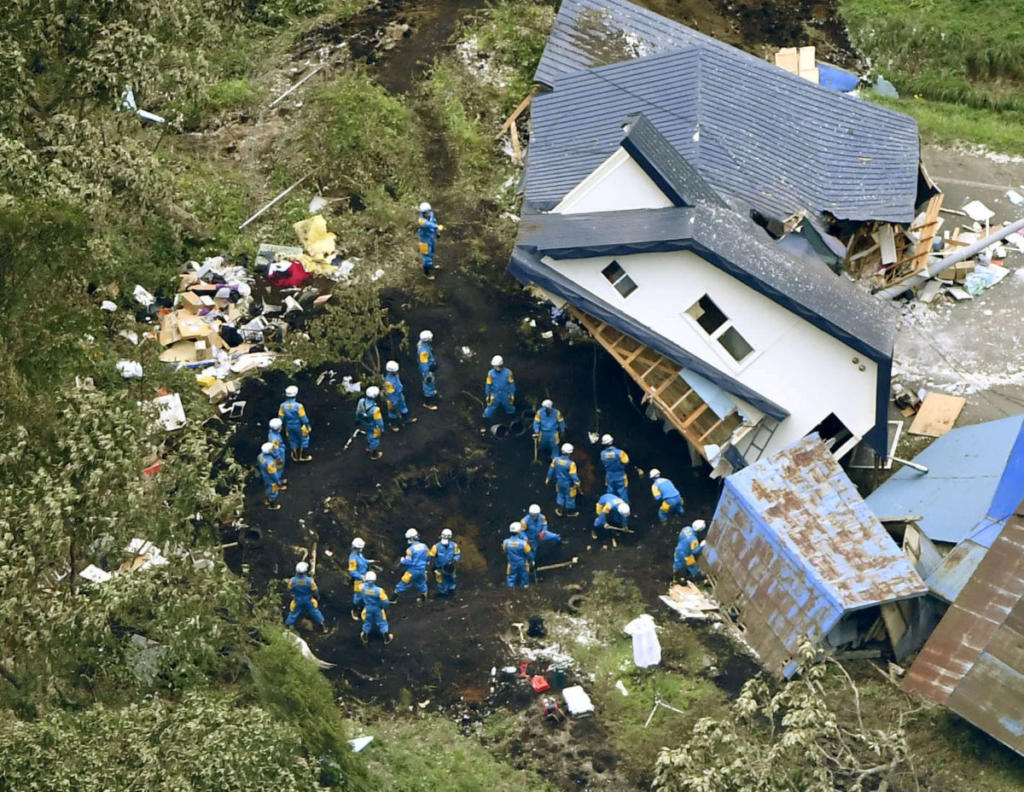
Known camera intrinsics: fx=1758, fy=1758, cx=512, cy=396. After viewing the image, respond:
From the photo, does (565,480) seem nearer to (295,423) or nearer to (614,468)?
(614,468)

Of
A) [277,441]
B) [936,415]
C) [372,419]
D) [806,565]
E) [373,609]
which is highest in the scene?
[806,565]

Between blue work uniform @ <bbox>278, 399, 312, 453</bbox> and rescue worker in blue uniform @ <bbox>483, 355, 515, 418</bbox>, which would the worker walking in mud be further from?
blue work uniform @ <bbox>278, 399, 312, 453</bbox>

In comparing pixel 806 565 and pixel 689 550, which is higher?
pixel 806 565

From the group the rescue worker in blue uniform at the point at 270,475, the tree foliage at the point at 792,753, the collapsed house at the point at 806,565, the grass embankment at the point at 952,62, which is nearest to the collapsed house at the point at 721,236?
the collapsed house at the point at 806,565

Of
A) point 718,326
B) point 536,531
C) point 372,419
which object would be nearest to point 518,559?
point 536,531

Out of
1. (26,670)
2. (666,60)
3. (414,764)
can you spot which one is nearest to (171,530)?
(26,670)

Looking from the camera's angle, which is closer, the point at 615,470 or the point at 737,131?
the point at 615,470

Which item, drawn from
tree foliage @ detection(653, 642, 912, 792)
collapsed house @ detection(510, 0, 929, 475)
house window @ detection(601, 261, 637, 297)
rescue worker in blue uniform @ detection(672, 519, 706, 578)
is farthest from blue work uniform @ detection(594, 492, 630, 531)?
tree foliage @ detection(653, 642, 912, 792)

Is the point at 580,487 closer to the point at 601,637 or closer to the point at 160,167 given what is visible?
the point at 601,637
